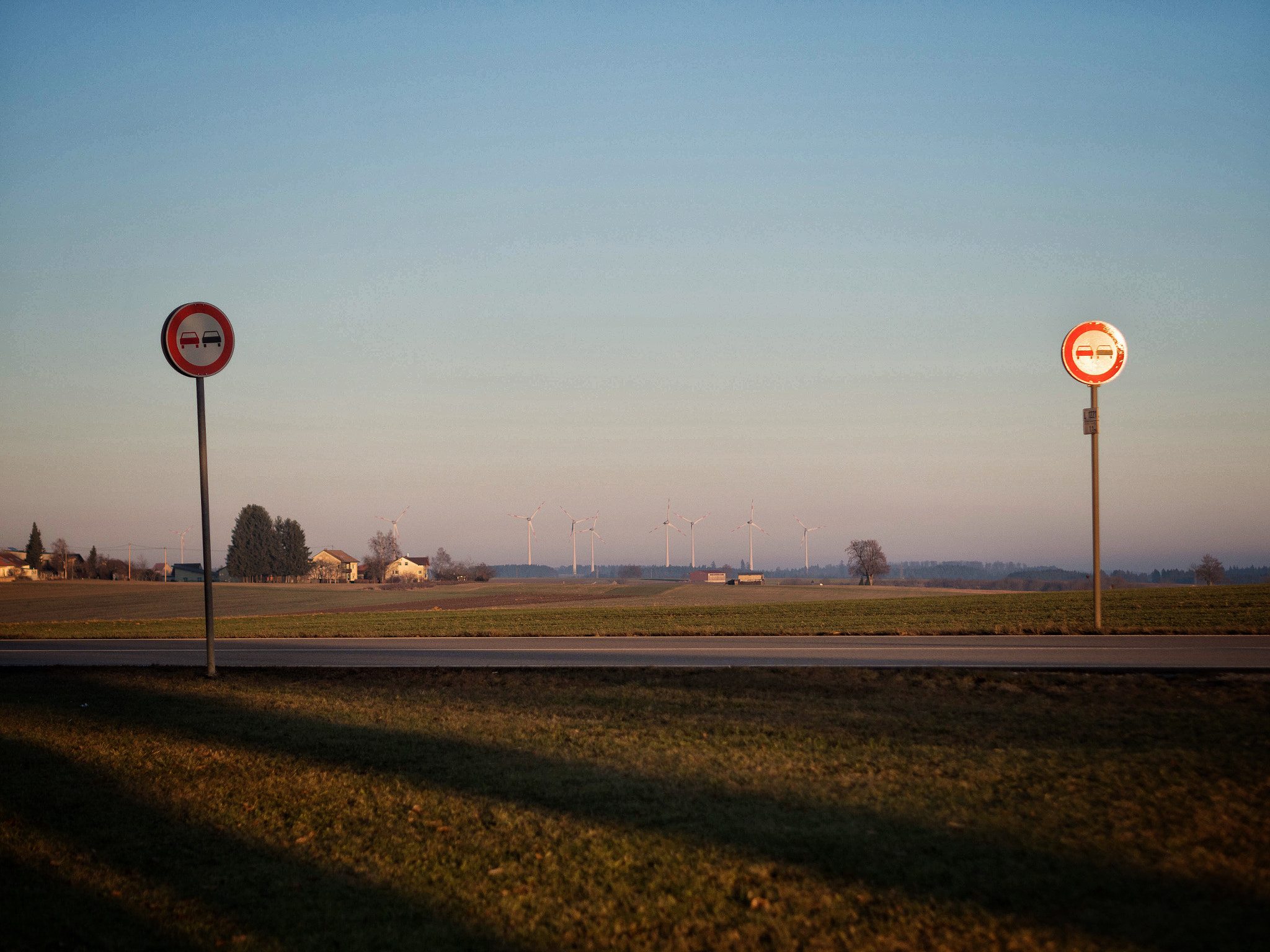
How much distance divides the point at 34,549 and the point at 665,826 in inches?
6902

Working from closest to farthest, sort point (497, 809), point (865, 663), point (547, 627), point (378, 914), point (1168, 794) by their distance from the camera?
point (378, 914) → point (1168, 794) → point (497, 809) → point (865, 663) → point (547, 627)

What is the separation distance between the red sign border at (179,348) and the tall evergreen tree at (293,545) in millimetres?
140232

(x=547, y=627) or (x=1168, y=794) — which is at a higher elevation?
(x=1168, y=794)

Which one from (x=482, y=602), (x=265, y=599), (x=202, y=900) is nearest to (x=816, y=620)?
(x=202, y=900)

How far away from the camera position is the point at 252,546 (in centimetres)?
14225

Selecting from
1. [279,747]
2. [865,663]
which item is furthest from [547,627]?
[279,747]

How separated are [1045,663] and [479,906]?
10.4 meters

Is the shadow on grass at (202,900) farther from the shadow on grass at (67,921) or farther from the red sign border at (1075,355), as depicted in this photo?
the red sign border at (1075,355)

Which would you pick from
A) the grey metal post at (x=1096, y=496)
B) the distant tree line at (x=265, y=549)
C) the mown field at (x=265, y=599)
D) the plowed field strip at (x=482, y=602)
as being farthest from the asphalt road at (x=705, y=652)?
the distant tree line at (x=265, y=549)

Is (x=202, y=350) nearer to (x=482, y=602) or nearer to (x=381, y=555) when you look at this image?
(x=482, y=602)

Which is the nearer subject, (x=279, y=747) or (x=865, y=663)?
(x=279, y=747)

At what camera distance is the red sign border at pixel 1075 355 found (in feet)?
51.4

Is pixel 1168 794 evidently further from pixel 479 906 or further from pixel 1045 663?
pixel 1045 663

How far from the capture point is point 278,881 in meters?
4.88
